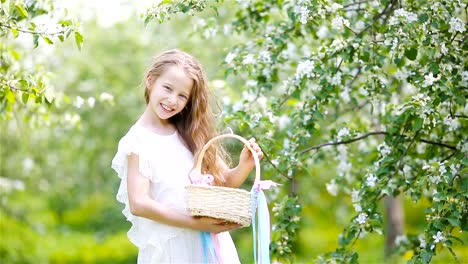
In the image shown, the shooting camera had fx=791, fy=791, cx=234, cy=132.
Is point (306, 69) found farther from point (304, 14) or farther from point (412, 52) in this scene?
point (412, 52)

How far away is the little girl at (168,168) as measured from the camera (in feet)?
9.22

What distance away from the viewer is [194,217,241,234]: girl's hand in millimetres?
2760

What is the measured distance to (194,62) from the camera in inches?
119

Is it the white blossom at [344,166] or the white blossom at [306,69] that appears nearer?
the white blossom at [306,69]

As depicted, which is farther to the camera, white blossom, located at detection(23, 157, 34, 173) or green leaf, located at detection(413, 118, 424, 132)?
white blossom, located at detection(23, 157, 34, 173)

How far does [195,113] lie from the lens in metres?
3.07

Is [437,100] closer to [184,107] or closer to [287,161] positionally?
[287,161]

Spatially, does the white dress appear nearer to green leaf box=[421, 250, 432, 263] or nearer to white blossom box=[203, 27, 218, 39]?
green leaf box=[421, 250, 432, 263]

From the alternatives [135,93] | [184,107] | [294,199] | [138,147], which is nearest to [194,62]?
[184,107]

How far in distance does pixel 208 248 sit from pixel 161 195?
26 centimetres

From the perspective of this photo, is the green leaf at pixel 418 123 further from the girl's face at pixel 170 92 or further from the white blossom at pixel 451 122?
the girl's face at pixel 170 92

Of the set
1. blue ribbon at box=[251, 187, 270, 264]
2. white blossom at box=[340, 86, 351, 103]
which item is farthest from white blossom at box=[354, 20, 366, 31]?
blue ribbon at box=[251, 187, 270, 264]

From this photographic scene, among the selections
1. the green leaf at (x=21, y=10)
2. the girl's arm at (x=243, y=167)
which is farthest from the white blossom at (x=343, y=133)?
the green leaf at (x=21, y=10)

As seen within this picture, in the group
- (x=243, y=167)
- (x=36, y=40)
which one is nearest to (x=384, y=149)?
(x=243, y=167)
